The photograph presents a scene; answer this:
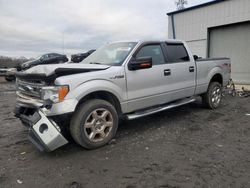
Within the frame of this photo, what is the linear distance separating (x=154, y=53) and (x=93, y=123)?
2125 millimetres

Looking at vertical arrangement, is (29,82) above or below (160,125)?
above

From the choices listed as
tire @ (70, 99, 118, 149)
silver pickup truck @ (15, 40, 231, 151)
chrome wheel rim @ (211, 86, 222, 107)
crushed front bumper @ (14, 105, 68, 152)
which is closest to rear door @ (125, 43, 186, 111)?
silver pickup truck @ (15, 40, 231, 151)

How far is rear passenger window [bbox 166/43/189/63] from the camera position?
5.41 meters

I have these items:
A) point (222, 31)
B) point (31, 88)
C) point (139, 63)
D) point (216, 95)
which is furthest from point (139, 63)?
point (222, 31)

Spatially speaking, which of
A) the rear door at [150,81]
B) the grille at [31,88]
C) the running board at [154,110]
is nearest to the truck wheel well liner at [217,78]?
the running board at [154,110]

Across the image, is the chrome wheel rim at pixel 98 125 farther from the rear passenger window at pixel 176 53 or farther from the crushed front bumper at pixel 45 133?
the rear passenger window at pixel 176 53

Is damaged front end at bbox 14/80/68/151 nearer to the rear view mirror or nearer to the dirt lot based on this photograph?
the dirt lot

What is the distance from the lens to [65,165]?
3.47m

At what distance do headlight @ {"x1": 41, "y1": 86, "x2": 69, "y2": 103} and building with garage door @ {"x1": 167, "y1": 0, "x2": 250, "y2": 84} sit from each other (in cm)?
1037

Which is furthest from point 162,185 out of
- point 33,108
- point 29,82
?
point 29,82

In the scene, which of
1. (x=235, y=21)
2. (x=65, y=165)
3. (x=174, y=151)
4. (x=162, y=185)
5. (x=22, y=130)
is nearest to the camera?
(x=162, y=185)

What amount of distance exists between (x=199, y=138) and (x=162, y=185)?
187 cm

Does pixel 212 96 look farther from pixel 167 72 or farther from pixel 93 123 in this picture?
pixel 93 123

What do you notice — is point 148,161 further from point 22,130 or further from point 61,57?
point 61,57
